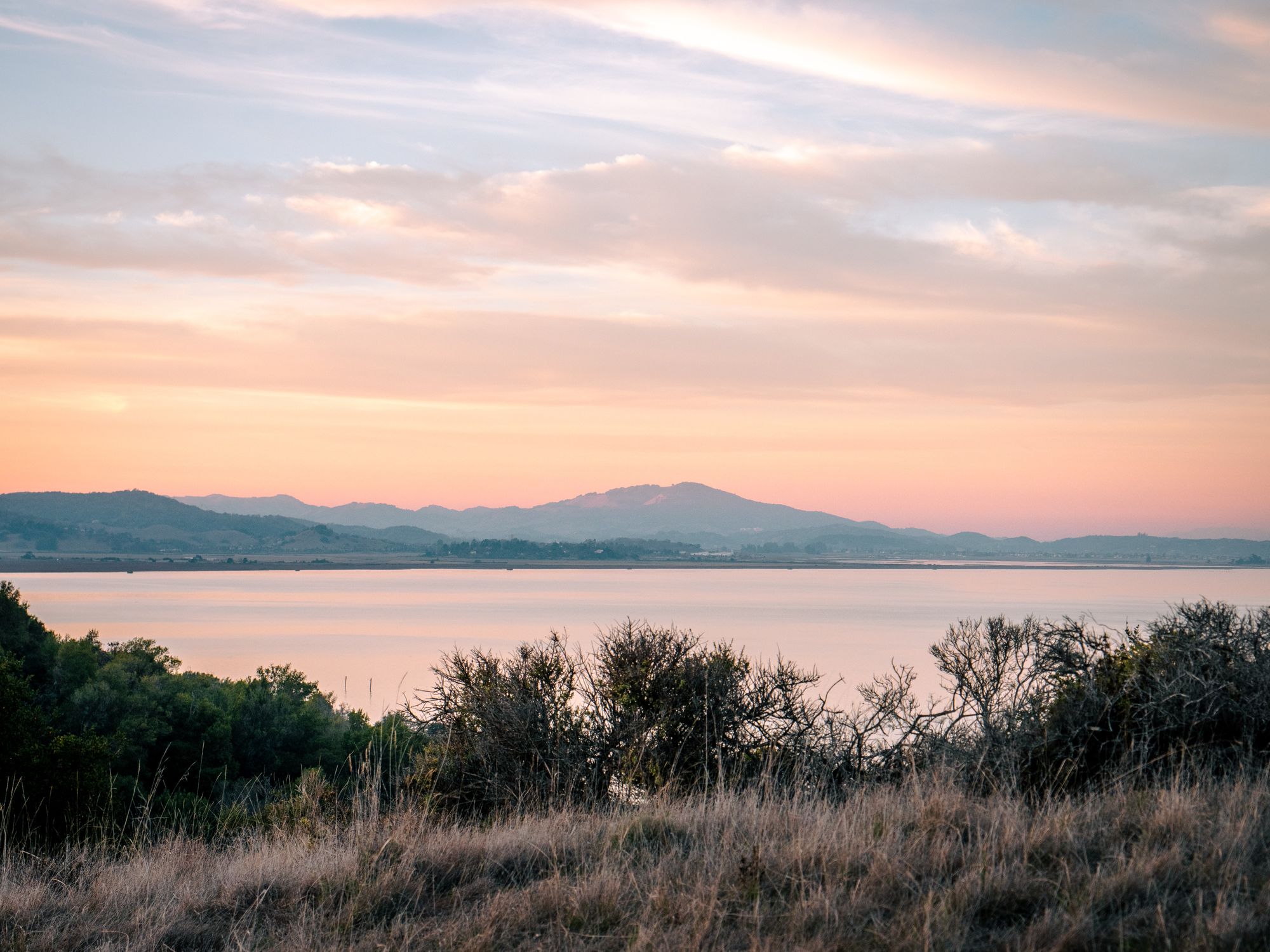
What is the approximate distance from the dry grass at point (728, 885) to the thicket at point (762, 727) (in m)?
1.21

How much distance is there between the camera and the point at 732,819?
19.4 feet

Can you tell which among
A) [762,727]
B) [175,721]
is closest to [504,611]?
[175,721]

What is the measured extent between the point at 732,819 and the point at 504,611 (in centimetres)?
9678

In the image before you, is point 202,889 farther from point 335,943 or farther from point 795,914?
point 795,914

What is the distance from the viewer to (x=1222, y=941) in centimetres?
387

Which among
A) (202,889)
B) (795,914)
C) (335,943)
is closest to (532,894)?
(335,943)

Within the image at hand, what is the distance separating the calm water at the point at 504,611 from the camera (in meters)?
61.5

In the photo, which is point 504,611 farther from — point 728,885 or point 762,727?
point 728,885

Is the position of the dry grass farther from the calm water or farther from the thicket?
the calm water

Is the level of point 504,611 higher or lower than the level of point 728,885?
lower

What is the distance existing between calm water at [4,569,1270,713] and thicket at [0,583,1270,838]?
12836 millimetres

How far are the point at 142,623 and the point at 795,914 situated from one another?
97487 millimetres

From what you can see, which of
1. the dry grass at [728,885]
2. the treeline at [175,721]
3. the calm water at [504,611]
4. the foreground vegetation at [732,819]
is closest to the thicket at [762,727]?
the foreground vegetation at [732,819]

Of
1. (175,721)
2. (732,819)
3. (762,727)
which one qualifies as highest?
(732,819)
